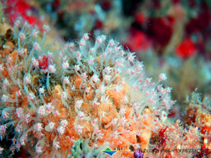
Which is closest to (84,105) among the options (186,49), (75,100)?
(75,100)

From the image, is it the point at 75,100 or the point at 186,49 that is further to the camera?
the point at 186,49

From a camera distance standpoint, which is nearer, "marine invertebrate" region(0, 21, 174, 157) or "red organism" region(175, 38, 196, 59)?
"marine invertebrate" region(0, 21, 174, 157)

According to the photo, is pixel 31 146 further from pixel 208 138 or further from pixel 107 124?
pixel 208 138

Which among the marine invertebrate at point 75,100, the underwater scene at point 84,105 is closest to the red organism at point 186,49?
the underwater scene at point 84,105

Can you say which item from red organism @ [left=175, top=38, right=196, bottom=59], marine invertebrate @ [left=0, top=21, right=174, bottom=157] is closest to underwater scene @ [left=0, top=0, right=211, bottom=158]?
marine invertebrate @ [left=0, top=21, right=174, bottom=157]

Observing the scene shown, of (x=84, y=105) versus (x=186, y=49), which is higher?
(x=186, y=49)

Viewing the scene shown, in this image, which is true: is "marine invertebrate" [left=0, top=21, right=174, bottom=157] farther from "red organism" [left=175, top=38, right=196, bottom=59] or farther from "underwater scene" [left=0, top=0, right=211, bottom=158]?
"red organism" [left=175, top=38, right=196, bottom=59]

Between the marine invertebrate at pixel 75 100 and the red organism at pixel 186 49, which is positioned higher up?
the red organism at pixel 186 49

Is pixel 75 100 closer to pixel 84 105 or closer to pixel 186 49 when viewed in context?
pixel 84 105

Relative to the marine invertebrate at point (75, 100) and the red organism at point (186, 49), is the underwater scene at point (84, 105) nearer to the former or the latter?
the marine invertebrate at point (75, 100)
